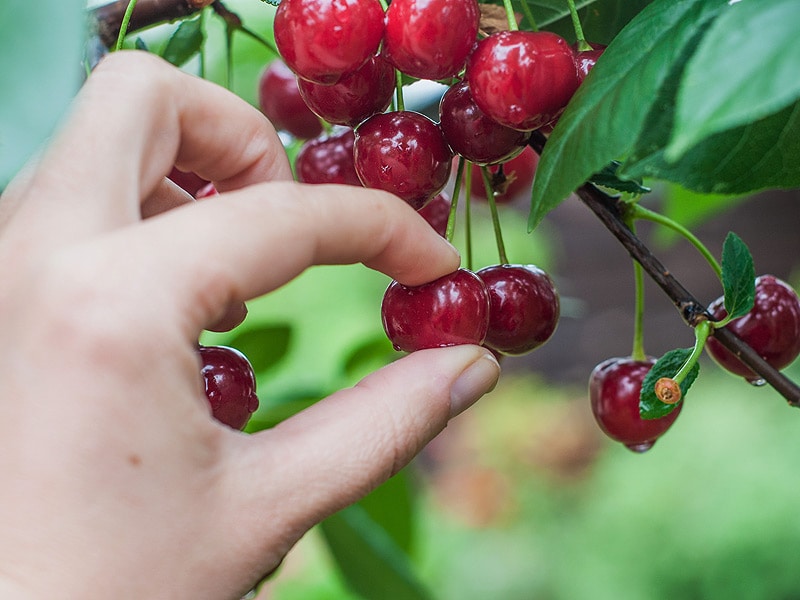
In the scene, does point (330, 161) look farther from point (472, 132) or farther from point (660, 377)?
point (660, 377)

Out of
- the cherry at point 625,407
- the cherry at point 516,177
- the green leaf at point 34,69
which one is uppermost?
the green leaf at point 34,69

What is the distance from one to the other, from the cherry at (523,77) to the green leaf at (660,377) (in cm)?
18

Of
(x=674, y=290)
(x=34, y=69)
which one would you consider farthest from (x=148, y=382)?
(x=674, y=290)

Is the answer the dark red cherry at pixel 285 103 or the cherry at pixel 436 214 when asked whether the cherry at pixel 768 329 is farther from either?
the dark red cherry at pixel 285 103

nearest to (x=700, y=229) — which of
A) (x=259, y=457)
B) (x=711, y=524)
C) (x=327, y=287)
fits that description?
(x=711, y=524)

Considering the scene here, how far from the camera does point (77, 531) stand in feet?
1.24

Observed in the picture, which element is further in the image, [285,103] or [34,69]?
[285,103]

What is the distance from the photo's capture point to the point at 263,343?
886 mm

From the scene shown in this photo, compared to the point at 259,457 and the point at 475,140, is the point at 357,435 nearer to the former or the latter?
the point at 259,457

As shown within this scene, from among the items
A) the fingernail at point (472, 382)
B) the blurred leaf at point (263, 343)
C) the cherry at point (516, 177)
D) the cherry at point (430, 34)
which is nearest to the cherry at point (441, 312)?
the fingernail at point (472, 382)

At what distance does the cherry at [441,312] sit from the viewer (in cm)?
50

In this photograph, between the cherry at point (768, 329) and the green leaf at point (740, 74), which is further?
the cherry at point (768, 329)

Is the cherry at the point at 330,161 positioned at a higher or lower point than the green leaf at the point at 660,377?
higher

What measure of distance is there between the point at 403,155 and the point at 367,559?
0.52 meters
